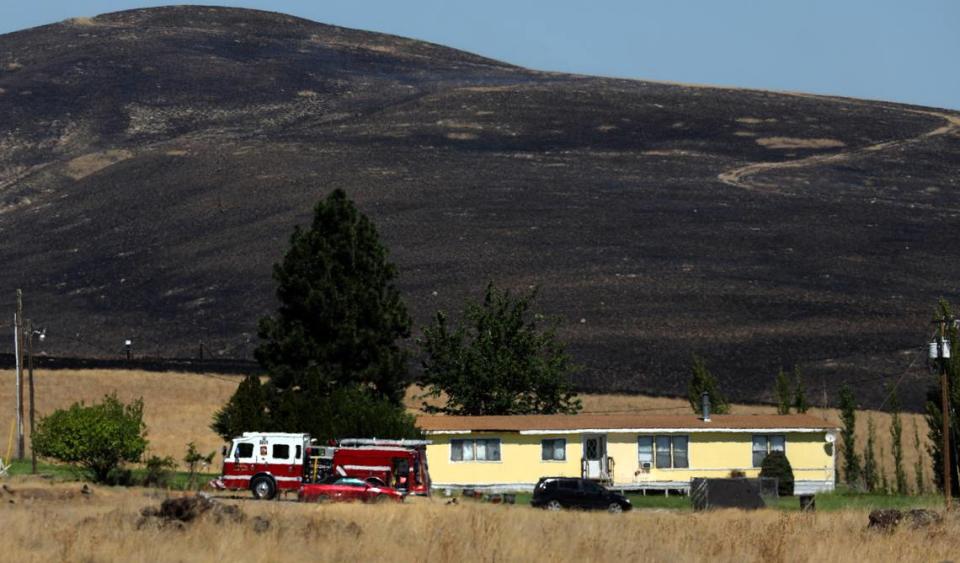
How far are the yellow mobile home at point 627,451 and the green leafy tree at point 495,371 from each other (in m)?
13.7

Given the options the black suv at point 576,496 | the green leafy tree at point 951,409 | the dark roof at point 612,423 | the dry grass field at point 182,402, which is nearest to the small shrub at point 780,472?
the dark roof at point 612,423

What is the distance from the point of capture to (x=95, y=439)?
185ft

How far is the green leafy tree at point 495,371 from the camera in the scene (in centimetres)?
8225

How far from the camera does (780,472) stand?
65562 mm

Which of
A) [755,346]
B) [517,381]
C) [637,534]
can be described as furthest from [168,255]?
[637,534]

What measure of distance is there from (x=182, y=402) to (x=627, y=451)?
37506 millimetres

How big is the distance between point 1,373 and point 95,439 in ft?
155

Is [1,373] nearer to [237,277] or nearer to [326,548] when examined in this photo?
[237,277]

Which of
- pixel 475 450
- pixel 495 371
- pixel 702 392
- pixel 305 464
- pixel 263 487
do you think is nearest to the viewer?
pixel 263 487

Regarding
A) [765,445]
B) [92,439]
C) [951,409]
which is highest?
[951,409]

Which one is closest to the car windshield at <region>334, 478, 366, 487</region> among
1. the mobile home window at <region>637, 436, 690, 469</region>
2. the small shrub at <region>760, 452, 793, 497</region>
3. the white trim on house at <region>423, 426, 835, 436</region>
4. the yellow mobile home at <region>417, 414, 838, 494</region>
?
the yellow mobile home at <region>417, 414, 838, 494</region>

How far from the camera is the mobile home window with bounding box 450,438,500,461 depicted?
2667 inches

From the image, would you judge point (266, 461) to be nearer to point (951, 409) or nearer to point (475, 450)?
point (475, 450)

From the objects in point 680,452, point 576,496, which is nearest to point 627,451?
point 680,452
